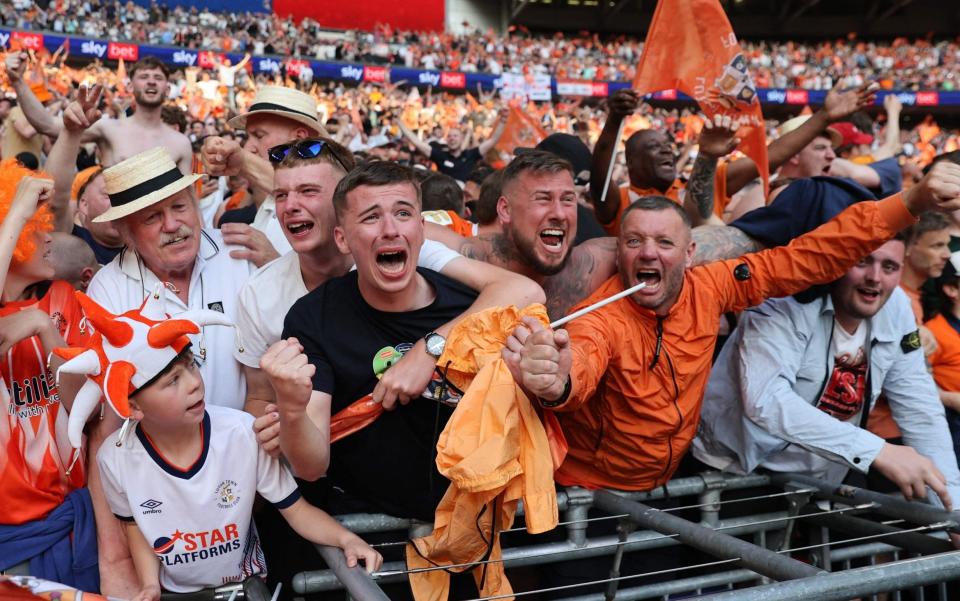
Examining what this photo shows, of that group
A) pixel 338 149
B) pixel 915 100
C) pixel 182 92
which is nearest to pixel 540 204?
pixel 338 149

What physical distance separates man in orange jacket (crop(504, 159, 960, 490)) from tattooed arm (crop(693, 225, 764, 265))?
0.74 ft

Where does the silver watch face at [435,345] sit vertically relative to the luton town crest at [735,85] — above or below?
below

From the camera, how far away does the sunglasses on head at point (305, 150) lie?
291 centimetres

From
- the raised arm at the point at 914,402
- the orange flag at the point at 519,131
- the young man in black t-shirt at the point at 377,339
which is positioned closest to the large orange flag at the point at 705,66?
the raised arm at the point at 914,402

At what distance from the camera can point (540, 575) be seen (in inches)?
111

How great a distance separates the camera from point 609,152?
3.97 metres

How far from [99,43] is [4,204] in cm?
2597

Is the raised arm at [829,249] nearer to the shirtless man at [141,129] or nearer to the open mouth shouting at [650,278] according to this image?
the open mouth shouting at [650,278]

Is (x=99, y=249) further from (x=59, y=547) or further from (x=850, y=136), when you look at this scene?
(x=850, y=136)

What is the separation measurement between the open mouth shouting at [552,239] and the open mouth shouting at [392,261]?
0.69 metres

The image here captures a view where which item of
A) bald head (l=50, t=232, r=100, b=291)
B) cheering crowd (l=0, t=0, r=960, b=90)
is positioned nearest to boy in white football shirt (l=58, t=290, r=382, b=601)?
bald head (l=50, t=232, r=100, b=291)

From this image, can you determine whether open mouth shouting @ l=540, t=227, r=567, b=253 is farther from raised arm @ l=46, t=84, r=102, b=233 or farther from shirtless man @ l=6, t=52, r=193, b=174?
shirtless man @ l=6, t=52, r=193, b=174

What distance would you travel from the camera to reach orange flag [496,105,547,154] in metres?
8.11

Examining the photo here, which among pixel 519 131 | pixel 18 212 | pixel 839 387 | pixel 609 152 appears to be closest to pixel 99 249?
pixel 18 212
